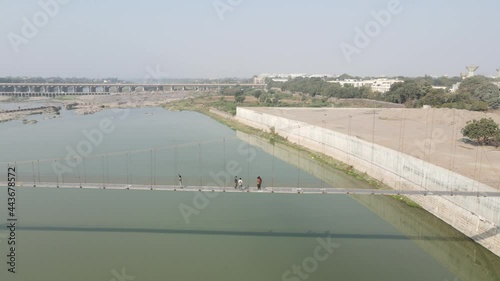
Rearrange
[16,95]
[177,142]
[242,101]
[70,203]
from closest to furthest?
1. [70,203]
2. [177,142]
3. [242,101]
4. [16,95]

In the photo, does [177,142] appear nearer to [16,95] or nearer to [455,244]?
[455,244]

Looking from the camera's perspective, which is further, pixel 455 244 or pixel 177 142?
pixel 177 142

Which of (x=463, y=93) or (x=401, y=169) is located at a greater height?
(x=463, y=93)

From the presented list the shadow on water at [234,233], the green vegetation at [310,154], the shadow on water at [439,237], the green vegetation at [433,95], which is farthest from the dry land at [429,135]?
the green vegetation at [433,95]

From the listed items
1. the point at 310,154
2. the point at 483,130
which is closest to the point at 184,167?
the point at 310,154

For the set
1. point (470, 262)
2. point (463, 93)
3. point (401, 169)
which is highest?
point (463, 93)

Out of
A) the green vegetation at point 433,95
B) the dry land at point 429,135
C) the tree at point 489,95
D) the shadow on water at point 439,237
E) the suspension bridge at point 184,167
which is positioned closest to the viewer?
the shadow on water at point 439,237

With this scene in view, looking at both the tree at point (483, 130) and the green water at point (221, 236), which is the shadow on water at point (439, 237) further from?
Answer: the tree at point (483, 130)

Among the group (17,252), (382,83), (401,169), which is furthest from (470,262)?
(382,83)
